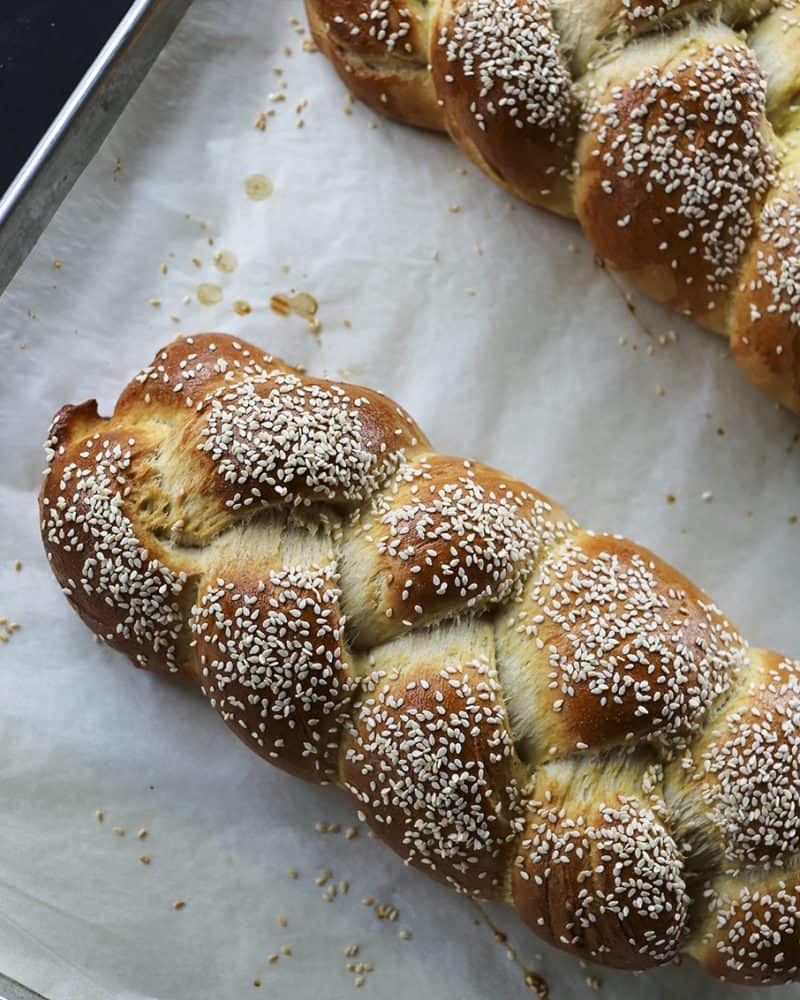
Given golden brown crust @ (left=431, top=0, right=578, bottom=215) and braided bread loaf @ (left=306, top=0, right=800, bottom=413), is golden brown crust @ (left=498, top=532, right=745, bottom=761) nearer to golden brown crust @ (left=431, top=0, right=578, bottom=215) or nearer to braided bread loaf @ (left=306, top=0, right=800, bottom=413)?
braided bread loaf @ (left=306, top=0, right=800, bottom=413)

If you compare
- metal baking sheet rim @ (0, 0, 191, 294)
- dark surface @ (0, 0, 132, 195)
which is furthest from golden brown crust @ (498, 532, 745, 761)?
dark surface @ (0, 0, 132, 195)

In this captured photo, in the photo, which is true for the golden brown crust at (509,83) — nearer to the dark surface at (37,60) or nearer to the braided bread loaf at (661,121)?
the braided bread loaf at (661,121)

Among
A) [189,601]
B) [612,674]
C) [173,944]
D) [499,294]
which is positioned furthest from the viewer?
[499,294]

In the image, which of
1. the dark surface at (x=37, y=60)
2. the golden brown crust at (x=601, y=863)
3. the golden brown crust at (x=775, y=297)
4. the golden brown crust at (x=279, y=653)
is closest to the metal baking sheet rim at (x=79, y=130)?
the dark surface at (x=37, y=60)

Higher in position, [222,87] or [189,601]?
[222,87]

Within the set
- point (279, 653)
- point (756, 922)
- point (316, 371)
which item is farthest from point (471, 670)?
point (316, 371)

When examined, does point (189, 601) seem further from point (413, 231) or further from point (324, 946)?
point (413, 231)

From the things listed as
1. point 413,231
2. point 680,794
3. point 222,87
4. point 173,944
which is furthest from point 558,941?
point 222,87
